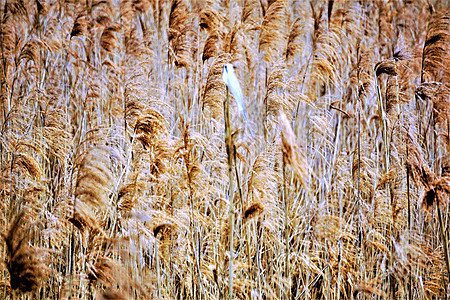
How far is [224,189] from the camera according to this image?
3.00 metres

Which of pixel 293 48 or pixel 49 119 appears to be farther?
pixel 293 48

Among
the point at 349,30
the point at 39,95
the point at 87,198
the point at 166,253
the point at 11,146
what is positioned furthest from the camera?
the point at 349,30

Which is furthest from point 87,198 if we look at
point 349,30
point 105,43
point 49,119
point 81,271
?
point 349,30

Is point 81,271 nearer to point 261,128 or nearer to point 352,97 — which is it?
point 261,128

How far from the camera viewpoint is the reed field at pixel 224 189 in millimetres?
1789

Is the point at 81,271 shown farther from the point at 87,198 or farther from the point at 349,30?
the point at 349,30

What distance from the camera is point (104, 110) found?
4.02 metres

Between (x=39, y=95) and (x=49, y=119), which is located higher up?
(x=39, y=95)

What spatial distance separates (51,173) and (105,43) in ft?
4.70

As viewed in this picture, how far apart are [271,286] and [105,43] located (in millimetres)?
2684

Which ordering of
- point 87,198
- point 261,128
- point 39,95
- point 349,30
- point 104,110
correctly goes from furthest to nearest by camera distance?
point 349,30, point 104,110, point 261,128, point 39,95, point 87,198

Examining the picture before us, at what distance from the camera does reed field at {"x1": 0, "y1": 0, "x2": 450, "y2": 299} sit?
179 cm

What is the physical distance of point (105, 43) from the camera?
3.94 meters

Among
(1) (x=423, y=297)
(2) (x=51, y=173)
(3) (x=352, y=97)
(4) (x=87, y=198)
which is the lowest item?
(1) (x=423, y=297)
